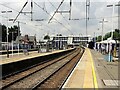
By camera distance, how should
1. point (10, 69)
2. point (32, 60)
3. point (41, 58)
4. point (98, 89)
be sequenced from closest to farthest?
point (98, 89) < point (10, 69) < point (32, 60) < point (41, 58)

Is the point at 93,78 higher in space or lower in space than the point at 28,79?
higher

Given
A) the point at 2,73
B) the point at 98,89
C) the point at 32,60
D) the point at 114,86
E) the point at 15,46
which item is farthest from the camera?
the point at 15,46

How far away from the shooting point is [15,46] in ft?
307

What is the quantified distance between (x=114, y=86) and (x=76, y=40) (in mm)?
167784

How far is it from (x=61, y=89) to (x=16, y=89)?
226 cm

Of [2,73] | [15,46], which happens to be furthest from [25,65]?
[15,46]

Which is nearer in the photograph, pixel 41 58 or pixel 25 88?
pixel 25 88

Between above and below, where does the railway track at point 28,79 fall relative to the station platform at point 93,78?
below

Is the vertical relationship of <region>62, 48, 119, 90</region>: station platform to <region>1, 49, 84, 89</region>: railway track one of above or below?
above

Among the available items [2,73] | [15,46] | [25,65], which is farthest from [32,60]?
[15,46]

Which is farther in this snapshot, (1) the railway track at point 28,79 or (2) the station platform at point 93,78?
(1) the railway track at point 28,79

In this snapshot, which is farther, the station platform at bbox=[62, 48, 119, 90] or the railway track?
the railway track

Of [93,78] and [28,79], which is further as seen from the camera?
[28,79]

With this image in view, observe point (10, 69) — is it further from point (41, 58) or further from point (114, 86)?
point (41, 58)
